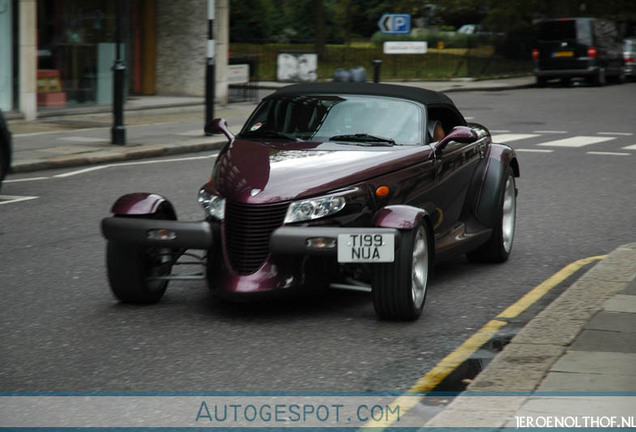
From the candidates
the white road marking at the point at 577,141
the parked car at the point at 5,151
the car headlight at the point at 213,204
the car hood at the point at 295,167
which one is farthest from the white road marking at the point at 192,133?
the car headlight at the point at 213,204

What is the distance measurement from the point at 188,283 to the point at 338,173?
5.44ft

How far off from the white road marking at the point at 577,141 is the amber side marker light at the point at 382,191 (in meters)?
12.5

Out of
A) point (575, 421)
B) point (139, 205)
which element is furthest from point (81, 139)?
point (575, 421)

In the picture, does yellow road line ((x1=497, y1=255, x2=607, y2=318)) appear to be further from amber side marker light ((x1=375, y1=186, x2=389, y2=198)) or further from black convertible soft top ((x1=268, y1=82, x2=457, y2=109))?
black convertible soft top ((x1=268, y1=82, x2=457, y2=109))

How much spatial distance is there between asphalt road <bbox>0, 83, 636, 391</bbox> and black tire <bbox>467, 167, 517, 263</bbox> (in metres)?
0.09

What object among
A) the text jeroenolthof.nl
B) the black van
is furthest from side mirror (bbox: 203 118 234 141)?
the black van

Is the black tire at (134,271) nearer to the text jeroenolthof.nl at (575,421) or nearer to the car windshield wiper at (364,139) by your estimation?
the car windshield wiper at (364,139)

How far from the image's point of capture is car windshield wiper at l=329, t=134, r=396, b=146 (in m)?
7.54

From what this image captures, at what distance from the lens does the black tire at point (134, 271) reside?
6.87m

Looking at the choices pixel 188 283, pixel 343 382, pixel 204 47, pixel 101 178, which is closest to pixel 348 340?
pixel 343 382

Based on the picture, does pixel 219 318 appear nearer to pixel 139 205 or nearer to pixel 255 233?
pixel 255 233

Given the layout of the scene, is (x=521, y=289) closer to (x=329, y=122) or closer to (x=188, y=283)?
(x=329, y=122)

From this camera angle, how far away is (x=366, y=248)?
6.23 metres

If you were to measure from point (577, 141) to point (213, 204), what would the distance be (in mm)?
13987
